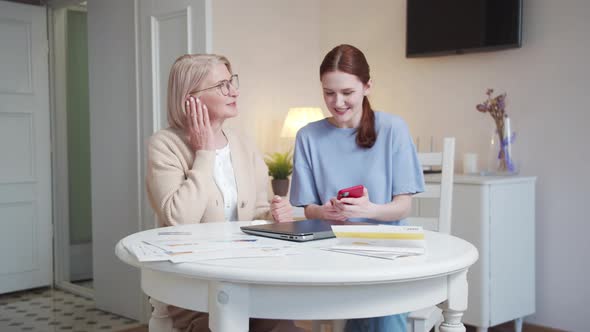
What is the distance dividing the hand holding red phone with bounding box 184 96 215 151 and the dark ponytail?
0.40 m

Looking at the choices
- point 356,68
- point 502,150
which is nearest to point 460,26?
point 502,150

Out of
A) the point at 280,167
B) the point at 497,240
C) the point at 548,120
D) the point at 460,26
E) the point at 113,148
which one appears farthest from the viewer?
the point at 113,148

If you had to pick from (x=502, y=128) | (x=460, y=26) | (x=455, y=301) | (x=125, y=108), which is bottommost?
(x=455, y=301)

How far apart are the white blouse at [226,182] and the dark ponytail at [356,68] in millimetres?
437

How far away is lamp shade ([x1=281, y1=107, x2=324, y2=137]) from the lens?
3.64m

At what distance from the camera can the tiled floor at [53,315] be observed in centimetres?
354

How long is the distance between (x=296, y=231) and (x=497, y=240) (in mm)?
1727

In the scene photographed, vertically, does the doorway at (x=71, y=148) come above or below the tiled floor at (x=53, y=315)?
above

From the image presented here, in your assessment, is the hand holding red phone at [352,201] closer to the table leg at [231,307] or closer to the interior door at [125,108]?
the table leg at [231,307]

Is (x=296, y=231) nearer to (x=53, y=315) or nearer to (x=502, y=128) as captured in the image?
(x=502, y=128)

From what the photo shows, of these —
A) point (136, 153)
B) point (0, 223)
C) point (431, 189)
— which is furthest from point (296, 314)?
point (0, 223)

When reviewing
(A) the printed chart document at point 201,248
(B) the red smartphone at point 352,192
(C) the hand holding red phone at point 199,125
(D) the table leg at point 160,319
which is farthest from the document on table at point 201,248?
(C) the hand holding red phone at point 199,125

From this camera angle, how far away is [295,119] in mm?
3648

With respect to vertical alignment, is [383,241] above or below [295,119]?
below
